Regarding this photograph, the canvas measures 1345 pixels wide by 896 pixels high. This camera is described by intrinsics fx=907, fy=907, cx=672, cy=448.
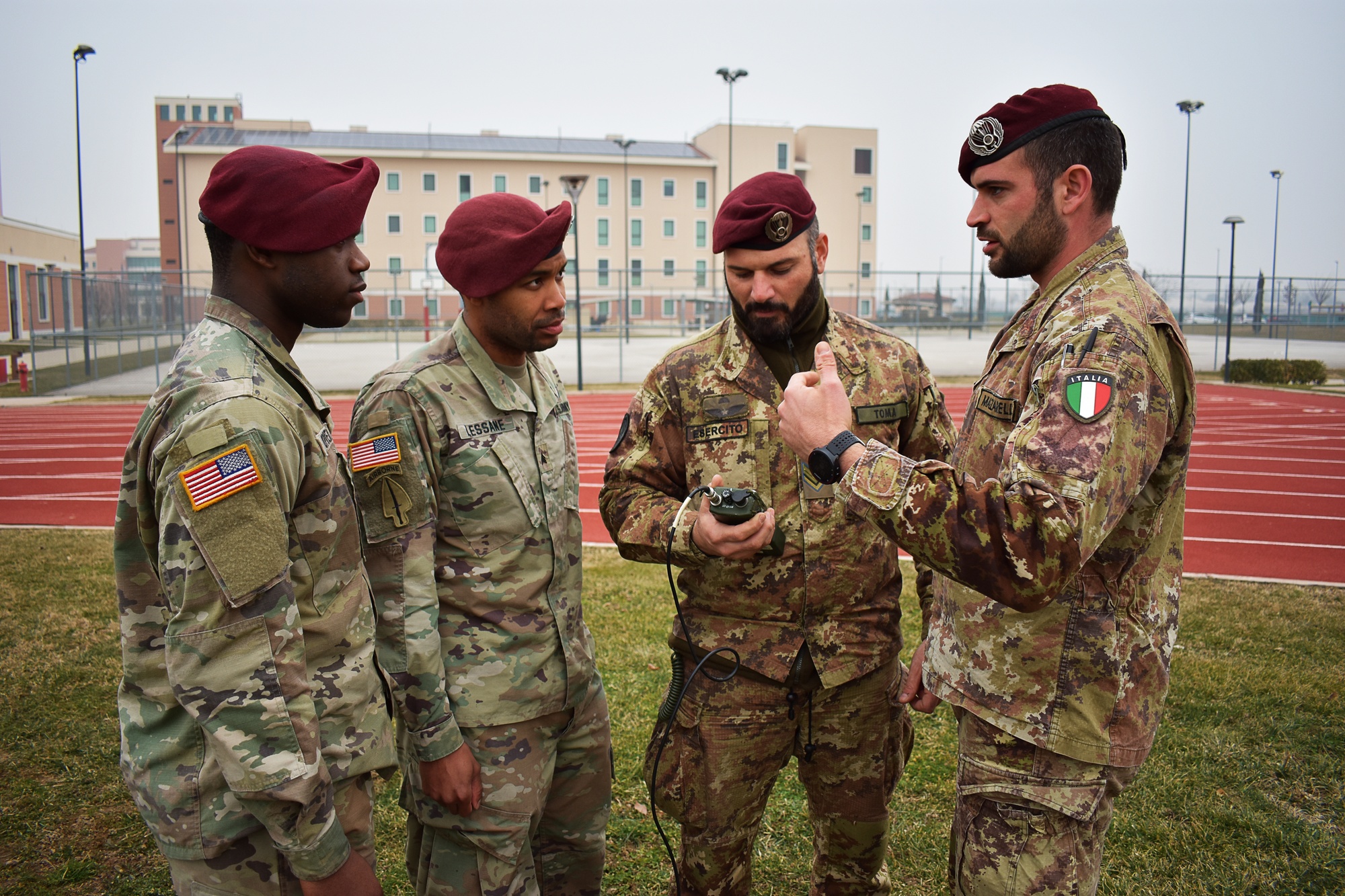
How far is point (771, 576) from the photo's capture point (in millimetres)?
2713

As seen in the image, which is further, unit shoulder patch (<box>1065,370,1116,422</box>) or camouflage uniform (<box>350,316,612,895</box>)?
camouflage uniform (<box>350,316,612,895</box>)

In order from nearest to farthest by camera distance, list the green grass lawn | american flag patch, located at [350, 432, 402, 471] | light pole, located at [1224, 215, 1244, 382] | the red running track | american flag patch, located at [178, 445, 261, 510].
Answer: american flag patch, located at [178, 445, 261, 510] < american flag patch, located at [350, 432, 402, 471] < the green grass lawn < the red running track < light pole, located at [1224, 215, 1244, 382]

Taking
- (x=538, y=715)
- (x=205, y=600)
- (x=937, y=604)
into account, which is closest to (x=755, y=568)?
(x=937, y=604)

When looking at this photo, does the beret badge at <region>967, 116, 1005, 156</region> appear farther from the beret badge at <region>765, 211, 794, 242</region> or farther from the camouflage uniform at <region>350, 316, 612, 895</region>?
the camouflage uniform at <region>350, 316, 612, 895</region>

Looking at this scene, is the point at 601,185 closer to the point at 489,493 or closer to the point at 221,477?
the point at 489,493

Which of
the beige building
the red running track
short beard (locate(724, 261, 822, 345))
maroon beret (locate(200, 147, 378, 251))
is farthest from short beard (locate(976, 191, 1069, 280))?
the beige building

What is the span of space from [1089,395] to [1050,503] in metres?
0.25

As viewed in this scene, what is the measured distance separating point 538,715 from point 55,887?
6.90ft

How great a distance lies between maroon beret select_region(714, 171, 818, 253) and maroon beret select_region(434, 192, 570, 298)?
1.60 ft

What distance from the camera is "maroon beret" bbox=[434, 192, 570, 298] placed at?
254 cm

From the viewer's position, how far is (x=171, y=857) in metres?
1.83

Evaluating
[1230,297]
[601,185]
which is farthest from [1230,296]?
[601,185]

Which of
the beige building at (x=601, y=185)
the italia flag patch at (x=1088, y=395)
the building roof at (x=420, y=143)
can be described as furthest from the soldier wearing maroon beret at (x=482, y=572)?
the building roof at (x=420, y=143)

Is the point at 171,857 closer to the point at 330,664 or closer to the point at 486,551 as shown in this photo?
the point at 330,664
